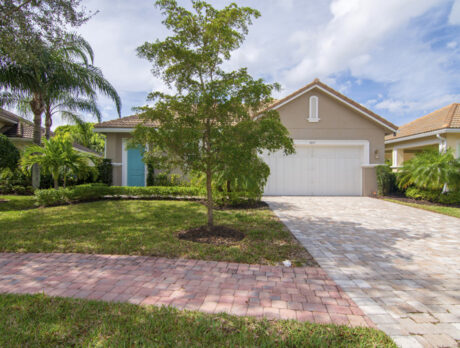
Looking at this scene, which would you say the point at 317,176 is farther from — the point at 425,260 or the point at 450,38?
the point at 425,260

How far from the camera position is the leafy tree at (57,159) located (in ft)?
31.9

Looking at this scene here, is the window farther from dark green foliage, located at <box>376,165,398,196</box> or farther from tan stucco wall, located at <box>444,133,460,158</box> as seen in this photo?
tan stucco wall, located at <box>444,133,460,158</box>

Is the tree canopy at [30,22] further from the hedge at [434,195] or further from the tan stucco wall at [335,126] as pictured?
the hedge at [434,195]

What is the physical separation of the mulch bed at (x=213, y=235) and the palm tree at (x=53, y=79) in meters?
7.68

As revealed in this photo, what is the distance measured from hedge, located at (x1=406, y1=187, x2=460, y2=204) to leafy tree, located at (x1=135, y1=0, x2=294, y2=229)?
30.9 feet

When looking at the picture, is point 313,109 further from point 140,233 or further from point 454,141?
point 140,233

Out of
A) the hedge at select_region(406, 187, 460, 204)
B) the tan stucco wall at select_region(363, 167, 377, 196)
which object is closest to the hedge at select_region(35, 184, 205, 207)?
the tan stucco wall at select_region(363, 167, 377, 196)

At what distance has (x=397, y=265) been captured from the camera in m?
3.99

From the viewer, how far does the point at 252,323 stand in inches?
95.5

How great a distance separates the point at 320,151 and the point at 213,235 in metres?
9.52

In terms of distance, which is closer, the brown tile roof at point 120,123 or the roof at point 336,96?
the brown tile roof at point 120,123

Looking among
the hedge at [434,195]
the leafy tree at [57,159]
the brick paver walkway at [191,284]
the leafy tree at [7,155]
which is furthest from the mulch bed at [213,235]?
the hedge at [434,195]

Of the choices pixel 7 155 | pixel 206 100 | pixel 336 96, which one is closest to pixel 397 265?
pixel 206 100

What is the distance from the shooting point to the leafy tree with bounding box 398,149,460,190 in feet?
33.9
